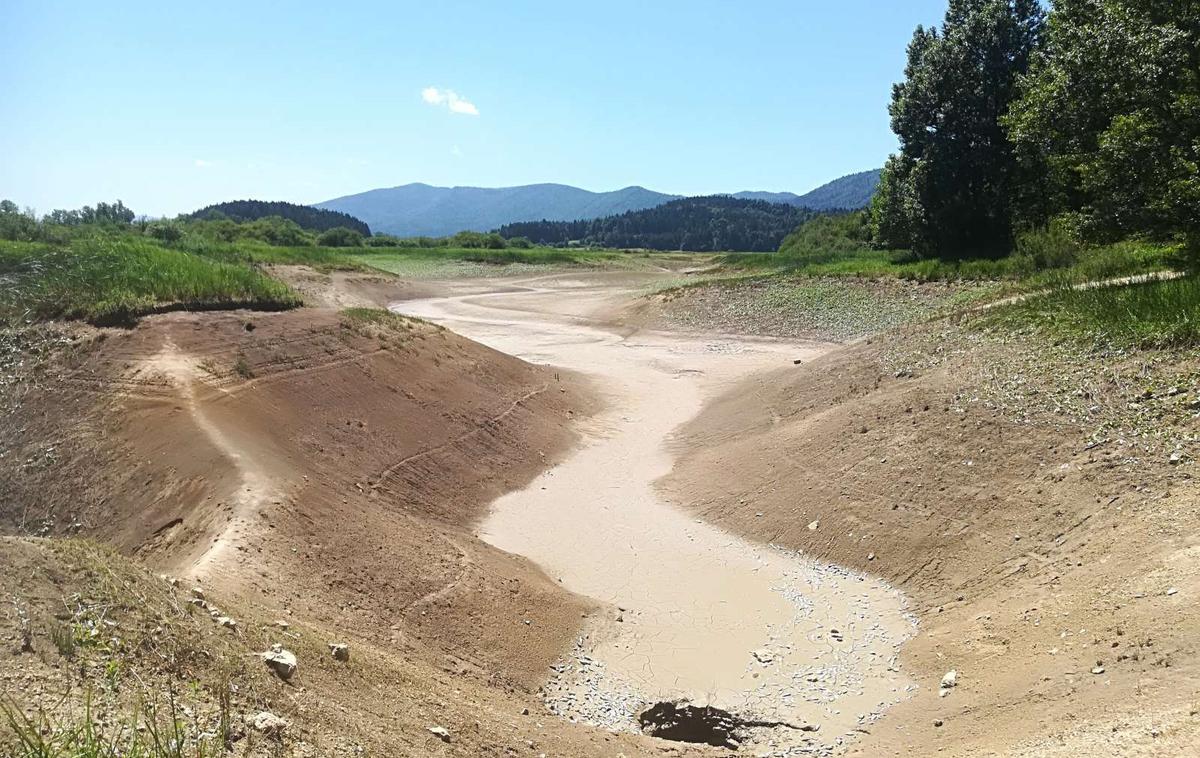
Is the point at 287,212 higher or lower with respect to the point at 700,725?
higher

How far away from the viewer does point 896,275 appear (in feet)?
106

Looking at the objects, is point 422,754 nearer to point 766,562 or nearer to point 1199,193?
point 766,562

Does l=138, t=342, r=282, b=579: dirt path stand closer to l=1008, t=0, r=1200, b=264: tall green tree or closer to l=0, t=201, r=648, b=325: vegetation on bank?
l=0, t=201, r=648, b=325: vegetation on bank

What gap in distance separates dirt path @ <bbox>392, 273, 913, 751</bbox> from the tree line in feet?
30.6

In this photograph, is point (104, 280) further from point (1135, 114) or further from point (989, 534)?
point (1135, 114)

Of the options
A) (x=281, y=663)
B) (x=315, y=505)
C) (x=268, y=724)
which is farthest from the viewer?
(x=315, y=505)

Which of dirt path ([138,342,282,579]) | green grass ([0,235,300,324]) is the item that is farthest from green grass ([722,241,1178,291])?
green grass ([0,235,300,324])

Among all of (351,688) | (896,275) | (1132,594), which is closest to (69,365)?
(351,688)

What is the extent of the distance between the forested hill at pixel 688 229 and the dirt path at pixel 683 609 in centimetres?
14015

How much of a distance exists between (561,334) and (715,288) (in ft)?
29.8

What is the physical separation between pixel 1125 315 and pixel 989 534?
5219mm

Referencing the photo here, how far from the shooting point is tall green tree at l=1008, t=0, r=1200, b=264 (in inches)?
527

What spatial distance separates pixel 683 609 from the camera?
980 cm

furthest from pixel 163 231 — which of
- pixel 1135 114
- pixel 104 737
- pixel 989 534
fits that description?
pixel 104 737
